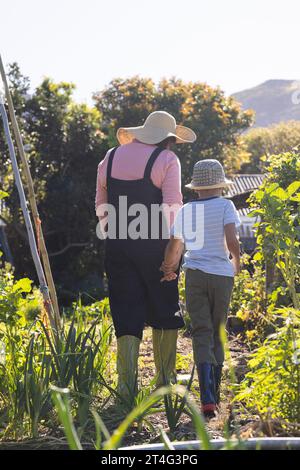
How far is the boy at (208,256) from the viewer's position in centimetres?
416

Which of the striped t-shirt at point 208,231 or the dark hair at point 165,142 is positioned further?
the dark hair at point 165,142

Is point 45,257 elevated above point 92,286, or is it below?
above

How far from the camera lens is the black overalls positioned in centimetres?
433

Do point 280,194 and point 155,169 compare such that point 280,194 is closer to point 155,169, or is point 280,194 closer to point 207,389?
point 155,169

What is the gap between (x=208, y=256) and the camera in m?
4.20

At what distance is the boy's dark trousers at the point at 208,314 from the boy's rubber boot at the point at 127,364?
31 cm

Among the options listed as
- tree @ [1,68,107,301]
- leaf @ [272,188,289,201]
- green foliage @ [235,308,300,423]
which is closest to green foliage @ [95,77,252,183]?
tree @ [1,68,107,301]

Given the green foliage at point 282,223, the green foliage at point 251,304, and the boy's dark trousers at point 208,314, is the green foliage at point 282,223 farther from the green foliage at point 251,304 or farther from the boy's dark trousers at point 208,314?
the green foliage at point 251,304

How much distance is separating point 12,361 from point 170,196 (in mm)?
1279

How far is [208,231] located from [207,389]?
804 millimetres

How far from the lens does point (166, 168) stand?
171 inches

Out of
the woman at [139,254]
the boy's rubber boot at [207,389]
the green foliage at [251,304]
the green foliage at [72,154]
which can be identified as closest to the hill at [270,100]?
the green foliage at [72,154]
